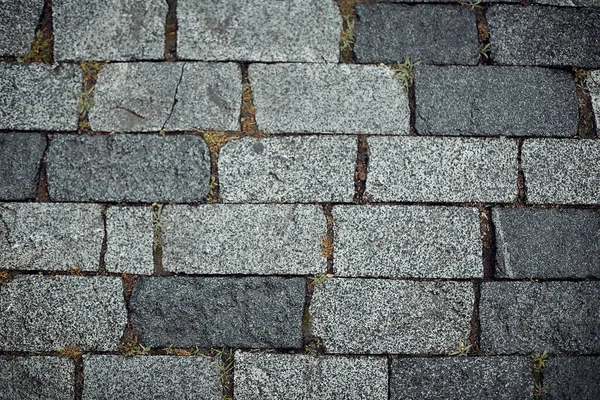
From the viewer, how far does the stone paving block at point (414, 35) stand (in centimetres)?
269

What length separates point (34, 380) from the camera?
2.57 metres

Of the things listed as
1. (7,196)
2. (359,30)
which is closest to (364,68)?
(359,30)

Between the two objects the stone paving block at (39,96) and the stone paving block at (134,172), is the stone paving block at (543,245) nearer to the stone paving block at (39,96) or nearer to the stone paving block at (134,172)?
the stone paving block at (134,172)

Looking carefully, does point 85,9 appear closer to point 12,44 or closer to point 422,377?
point 12,44

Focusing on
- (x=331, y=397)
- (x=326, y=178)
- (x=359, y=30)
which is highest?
(x=359, y=30)

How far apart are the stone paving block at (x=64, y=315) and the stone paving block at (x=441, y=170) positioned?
53.2 inches

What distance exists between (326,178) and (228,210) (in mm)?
490

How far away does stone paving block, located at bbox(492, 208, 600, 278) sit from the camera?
2.63 metres

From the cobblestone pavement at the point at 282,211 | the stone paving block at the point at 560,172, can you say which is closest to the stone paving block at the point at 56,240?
the cobblestone pavement at the point at 282,211

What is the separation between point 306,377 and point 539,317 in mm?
1156

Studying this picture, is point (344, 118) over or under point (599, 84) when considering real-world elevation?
under

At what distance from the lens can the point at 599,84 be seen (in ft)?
9.05

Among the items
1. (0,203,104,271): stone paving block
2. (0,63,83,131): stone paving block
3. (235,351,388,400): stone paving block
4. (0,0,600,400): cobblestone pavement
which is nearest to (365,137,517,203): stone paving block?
(0,0,600,400): cobblestone pavement

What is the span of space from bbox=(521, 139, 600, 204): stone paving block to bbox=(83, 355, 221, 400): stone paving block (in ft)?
5.88
